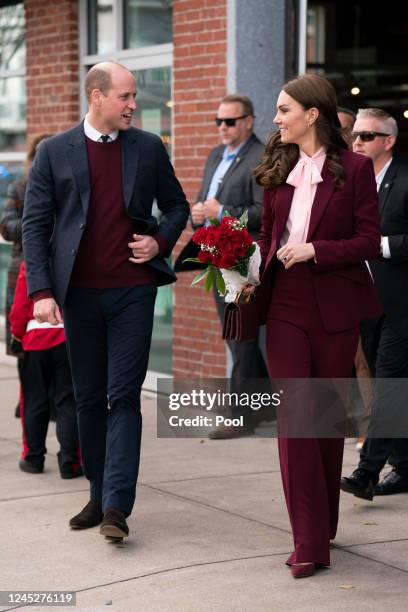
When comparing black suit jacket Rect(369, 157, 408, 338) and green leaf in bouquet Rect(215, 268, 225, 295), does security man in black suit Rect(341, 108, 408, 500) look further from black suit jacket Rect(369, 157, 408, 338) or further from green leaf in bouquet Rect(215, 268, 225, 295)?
green leaf in bouquet Rect(215, 268, 225, 295)

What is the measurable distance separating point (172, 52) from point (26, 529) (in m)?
4.77

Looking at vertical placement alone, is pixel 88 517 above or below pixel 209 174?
below

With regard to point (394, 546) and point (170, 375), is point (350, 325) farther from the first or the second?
point (170, 375)

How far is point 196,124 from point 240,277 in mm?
4264

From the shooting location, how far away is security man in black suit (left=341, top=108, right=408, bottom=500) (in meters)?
6.58

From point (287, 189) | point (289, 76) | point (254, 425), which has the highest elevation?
point (289, 76)

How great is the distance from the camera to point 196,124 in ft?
30.9

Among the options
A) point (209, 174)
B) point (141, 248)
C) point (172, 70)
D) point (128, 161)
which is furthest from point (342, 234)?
point (172, 70)

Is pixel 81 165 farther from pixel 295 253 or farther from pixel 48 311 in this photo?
pixel 295 253

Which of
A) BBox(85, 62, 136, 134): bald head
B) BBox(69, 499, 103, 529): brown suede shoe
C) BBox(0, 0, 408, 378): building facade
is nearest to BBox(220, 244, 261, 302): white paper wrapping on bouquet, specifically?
BBox(85, 62, 136, 134): bald head

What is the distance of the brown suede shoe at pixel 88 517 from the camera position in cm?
605

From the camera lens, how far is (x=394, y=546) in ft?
18.9

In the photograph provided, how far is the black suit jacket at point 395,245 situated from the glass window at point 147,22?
375 cm

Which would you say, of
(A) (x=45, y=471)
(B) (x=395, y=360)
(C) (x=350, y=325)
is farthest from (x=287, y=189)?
(A) (x=45, y=471)
